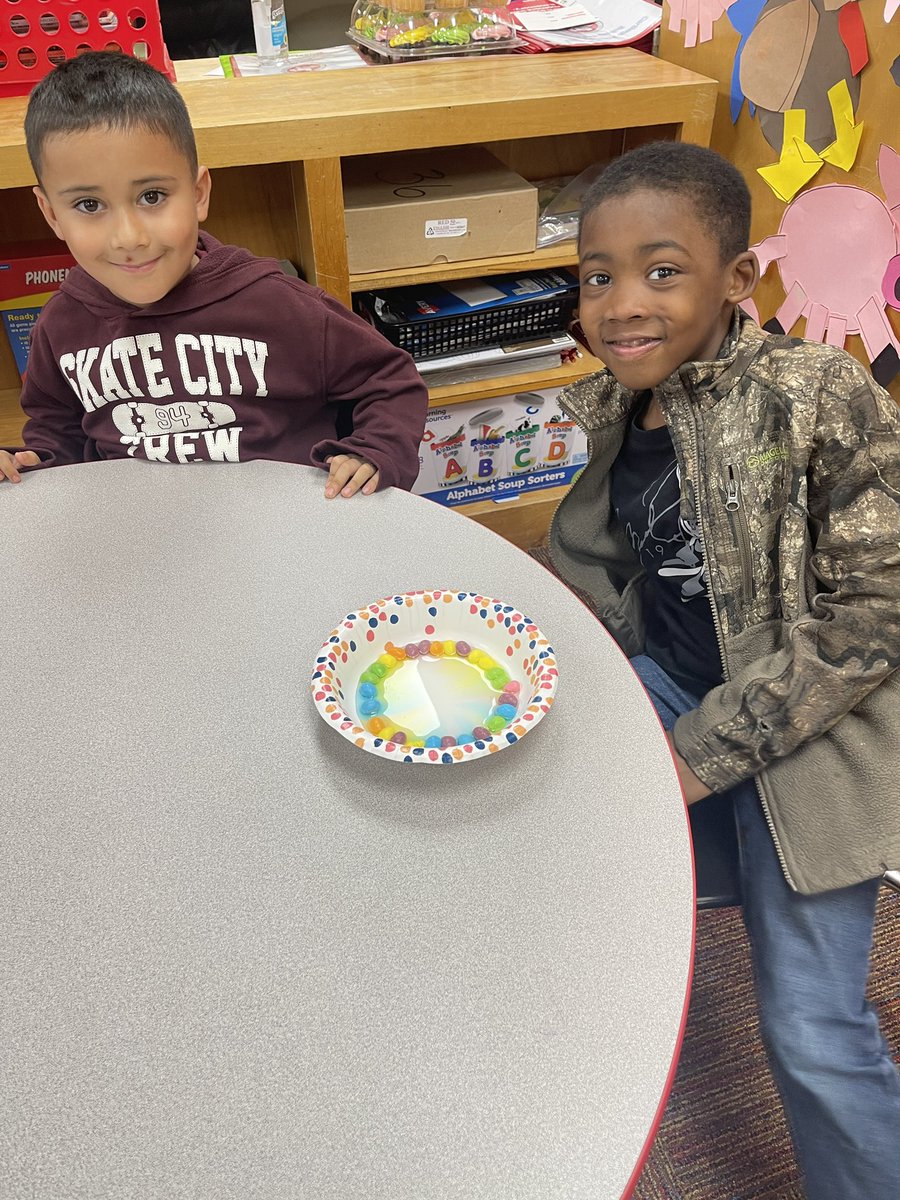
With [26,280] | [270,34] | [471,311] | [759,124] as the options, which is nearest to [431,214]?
[471,311]

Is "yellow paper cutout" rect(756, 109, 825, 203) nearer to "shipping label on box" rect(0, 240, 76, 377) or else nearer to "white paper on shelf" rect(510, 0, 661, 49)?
"white paper on shelf" rect(510, 0, 661, 49)

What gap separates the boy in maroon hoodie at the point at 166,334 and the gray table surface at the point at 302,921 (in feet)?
1.13

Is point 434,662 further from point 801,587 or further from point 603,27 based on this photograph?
point 603,27

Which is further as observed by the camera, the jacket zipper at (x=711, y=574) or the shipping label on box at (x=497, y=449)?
the shipping label on box at (x=497, y=449)

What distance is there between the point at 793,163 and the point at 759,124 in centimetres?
17

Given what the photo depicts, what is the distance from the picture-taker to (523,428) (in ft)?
6.57

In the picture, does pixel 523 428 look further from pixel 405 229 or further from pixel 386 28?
pixel 386 28

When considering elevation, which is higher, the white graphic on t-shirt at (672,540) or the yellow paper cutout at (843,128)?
the yellow paper cutout at (843,128)

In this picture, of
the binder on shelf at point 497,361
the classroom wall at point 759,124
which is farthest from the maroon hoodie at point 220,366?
the classroom wall at point 759,124

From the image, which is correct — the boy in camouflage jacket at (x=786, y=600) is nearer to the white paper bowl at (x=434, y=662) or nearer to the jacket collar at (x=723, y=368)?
the jacket collar at (x=723, y=368)

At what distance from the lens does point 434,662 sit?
77 centimetres

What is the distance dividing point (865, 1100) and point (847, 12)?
1430 millimetres

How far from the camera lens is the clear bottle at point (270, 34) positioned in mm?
1640

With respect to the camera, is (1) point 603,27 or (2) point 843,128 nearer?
(2) point 843,128
